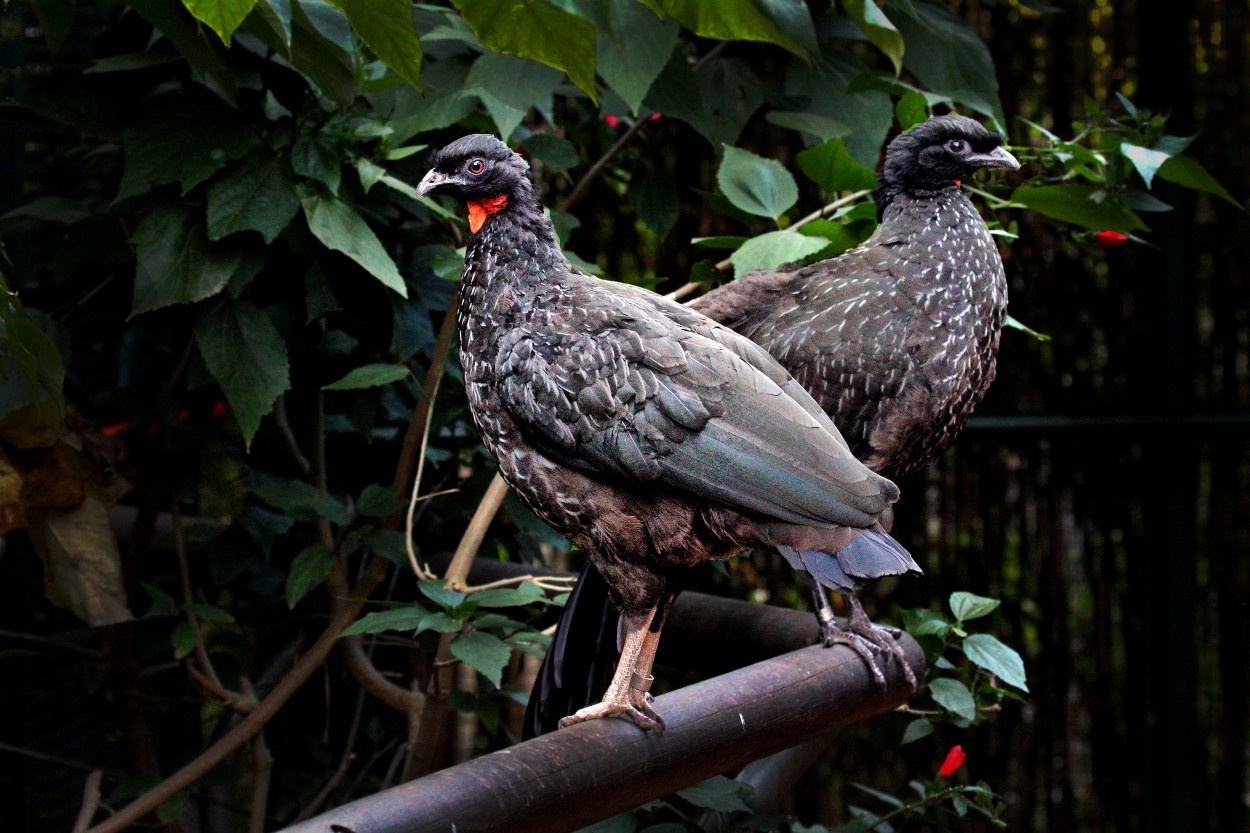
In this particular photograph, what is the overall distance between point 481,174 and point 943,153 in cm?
63

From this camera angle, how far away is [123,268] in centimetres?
206

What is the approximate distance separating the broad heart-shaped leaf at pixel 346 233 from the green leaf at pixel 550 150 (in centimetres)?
31

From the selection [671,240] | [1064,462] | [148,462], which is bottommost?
[1064,462]

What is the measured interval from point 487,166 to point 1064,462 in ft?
6.38

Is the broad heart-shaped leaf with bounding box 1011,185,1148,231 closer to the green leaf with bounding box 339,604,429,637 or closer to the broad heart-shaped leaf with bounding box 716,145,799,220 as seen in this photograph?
the broad heart-shaped leaf with bounding box 716,145,799,220

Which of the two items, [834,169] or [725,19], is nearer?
[725,19]

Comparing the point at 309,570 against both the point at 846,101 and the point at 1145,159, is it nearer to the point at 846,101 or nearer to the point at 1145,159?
the point at 846,101

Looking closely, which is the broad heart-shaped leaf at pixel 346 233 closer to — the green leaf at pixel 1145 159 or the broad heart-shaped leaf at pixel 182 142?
the broad heart-shaped leaf at pixel 182 142

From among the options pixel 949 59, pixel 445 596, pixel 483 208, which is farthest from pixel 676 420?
pixel 949 59

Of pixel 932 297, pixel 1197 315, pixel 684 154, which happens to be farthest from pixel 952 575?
pixel 932 297

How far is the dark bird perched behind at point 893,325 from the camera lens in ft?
5.17

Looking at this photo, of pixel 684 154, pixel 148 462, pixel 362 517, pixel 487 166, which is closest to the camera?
pixel 487 166

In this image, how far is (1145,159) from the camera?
1.70 metres

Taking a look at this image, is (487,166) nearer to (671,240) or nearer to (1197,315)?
(671,240)
